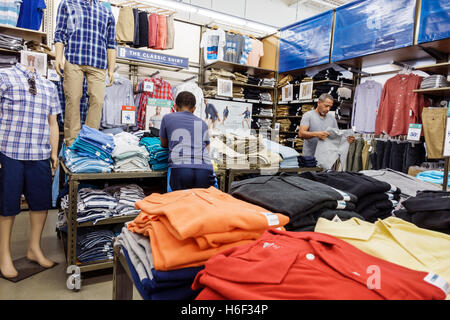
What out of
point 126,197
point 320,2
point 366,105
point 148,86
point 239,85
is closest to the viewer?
point 126,197

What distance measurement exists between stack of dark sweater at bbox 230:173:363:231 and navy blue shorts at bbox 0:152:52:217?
205 centimetres

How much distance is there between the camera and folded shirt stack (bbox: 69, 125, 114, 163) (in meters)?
2.51

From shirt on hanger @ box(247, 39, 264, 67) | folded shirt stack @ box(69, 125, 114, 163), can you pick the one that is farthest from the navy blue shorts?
shirt on hanger @ box(247, 39, 264, 67)

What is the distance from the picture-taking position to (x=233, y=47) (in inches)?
252

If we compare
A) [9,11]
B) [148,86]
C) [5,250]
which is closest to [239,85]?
[148,86]

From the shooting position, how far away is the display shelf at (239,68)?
639 centimetres

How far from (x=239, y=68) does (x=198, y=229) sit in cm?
643

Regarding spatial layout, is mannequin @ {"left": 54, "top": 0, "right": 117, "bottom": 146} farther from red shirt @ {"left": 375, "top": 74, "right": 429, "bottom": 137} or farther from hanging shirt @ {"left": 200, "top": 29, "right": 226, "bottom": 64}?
red shirt @ {"left": 375, "top": 74, "right": 429, "bottom": 137}

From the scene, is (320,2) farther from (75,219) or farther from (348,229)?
(348,229)

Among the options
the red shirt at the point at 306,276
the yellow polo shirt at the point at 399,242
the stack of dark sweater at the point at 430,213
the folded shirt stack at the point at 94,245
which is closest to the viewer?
the red shirt at the point at 306,276

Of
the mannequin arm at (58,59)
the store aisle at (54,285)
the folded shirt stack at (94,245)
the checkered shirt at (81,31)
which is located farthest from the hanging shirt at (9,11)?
the folded shirt stack at (94,245)

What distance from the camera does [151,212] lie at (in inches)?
37.6

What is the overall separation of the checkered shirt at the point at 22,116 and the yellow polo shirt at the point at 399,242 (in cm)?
246

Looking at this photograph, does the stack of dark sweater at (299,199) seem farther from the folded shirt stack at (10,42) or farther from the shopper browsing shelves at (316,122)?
the folded shirt stack at (10,42)
